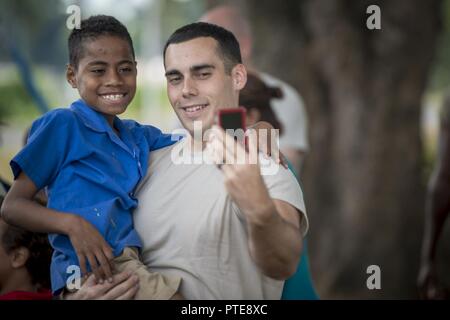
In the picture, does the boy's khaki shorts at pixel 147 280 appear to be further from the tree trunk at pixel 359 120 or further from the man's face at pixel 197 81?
the tree trunk at pixel 359 120

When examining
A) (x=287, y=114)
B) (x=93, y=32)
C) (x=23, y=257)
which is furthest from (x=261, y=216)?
(x=287, y=114)

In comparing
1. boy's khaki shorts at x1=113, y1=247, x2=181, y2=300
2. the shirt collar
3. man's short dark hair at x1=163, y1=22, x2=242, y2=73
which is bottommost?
boy's khaki shorts at x1=113, y1=247, x2=181, y2=300

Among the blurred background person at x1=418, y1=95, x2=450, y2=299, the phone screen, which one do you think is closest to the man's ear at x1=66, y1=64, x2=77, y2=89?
the phone screen

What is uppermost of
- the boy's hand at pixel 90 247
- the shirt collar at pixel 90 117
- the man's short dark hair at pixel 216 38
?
the man's short dark hair at pixel 216 38

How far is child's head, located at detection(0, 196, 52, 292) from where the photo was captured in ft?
7.13

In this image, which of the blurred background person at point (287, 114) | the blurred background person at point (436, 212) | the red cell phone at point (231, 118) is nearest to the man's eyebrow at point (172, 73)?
the red cell phone at point (231, 118)

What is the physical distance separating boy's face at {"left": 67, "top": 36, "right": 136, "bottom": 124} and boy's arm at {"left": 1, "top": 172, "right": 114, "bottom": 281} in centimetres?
26

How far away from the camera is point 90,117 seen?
183 centimetres

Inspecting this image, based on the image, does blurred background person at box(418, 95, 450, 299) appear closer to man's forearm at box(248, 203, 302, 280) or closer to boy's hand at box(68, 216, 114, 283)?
man's forearm at box(248, 203, 302, 280)

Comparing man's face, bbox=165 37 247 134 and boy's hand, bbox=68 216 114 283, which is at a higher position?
man's face, bbox=165 37 247 134

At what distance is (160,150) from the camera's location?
6.49 feet

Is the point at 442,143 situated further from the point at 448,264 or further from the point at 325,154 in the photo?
the point at 448,264

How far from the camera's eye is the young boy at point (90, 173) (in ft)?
5.67
